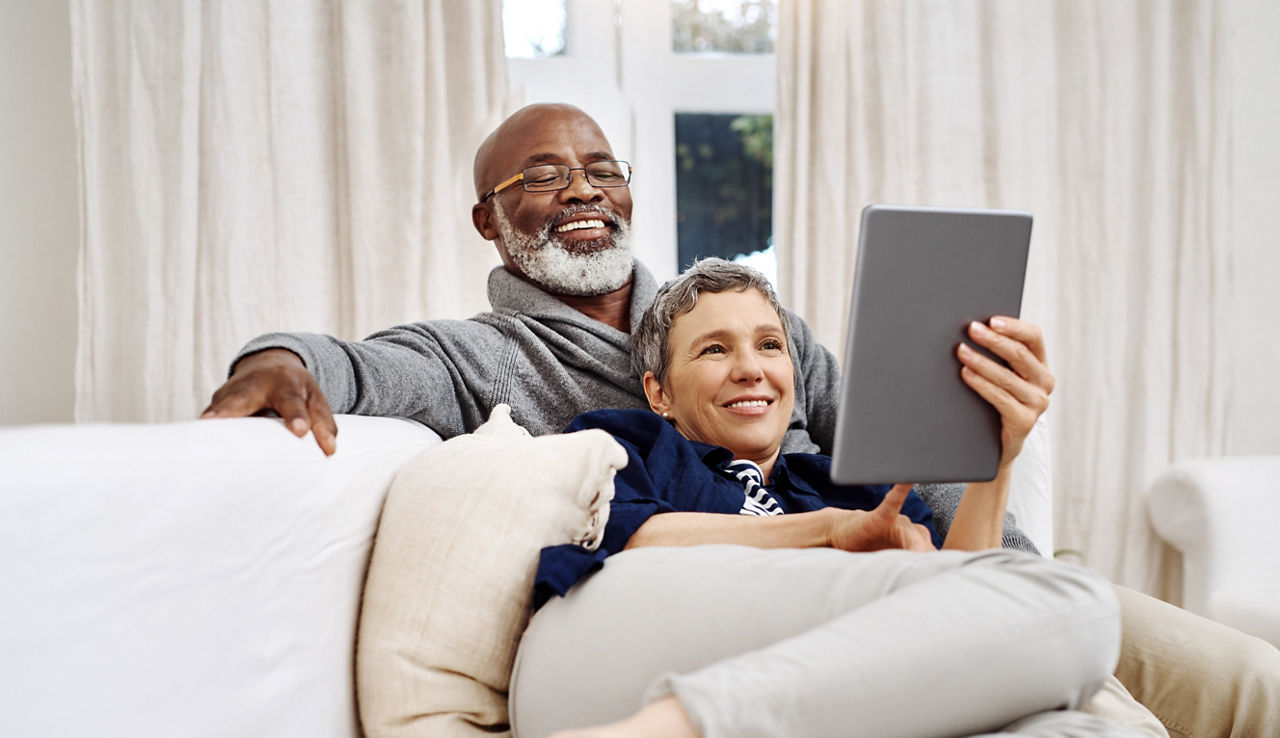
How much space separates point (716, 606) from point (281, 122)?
183 centimetres

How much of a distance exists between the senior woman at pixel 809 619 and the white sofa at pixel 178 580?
22cm

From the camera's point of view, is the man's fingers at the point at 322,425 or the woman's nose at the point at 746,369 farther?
the woman's nose at the point at 746,369

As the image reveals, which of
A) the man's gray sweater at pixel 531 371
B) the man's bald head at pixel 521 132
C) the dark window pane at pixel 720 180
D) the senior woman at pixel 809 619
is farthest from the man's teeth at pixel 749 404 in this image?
the dark window pane at pixel 720 180

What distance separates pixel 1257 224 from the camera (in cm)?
270

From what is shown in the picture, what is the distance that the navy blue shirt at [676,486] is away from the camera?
1146 millimetres

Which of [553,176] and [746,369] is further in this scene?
[553,176]

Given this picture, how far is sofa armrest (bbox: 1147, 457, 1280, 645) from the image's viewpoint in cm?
201

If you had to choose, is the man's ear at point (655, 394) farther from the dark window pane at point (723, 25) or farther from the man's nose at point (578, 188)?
the dark window pane at point (723, 25)

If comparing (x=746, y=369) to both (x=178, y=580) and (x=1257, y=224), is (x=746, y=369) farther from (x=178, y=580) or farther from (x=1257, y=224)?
(x=1257, y=224)

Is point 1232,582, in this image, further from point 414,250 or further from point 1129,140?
point 414,250

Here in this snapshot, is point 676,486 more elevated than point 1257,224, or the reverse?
point 1257,224

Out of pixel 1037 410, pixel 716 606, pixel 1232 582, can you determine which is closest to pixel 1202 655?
pixel 1037 410

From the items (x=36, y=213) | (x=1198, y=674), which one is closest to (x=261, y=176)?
(x=36, y=213)

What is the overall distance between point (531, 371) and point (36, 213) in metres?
1.37
